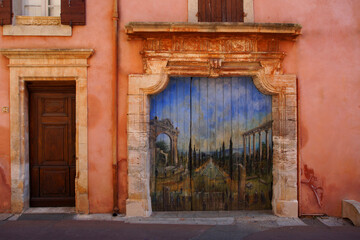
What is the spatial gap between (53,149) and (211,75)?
3.15 metres

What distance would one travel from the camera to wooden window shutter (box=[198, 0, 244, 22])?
539cm

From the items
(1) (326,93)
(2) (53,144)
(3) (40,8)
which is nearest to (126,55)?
(3) (40,8)

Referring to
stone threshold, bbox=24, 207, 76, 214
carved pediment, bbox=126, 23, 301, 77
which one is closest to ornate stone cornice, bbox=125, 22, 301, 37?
carved pediment, bbox=126, 23, 301, 77

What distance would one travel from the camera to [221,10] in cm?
545

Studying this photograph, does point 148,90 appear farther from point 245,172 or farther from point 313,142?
point 313,142

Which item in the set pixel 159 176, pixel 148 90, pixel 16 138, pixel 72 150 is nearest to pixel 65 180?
pixel 72 150

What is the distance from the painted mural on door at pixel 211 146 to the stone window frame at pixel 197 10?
1027 mm

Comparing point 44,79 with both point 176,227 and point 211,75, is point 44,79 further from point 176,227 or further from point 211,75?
point 176,227

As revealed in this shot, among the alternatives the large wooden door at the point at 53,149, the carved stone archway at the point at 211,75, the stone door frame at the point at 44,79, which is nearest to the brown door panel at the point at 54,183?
the large wooden door at the point at 53,149

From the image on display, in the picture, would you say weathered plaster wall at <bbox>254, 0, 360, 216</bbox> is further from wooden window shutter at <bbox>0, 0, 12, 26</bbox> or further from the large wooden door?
wooden window shutter at <bbox>0, 0, 12, 26</bbox>

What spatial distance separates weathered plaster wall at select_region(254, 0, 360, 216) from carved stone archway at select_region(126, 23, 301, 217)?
0.24 m

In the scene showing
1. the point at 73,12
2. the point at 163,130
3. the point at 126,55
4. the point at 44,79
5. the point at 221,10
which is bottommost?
the point at 163,130

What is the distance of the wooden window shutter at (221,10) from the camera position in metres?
5.39

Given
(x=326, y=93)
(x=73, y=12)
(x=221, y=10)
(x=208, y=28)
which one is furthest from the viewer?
(x=221, y=10)
